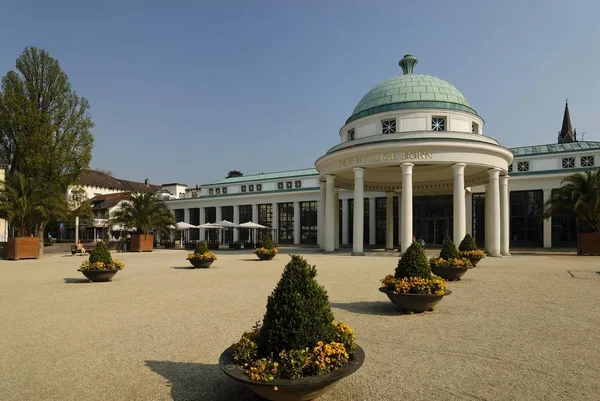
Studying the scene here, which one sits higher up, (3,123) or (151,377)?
A: (3,123)

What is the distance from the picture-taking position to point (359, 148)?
30297 millimetres

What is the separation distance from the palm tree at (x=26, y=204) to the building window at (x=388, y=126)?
25.5m

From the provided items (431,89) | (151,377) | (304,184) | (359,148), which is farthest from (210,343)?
(304,184)

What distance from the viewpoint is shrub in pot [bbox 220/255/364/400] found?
4.46 metres

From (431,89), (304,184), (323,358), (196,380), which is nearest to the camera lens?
(323,358)

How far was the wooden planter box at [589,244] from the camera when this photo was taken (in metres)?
29.7

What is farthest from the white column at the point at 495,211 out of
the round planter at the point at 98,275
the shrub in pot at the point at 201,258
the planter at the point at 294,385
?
the planter at the point at 294,385

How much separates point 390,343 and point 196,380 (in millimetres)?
3567

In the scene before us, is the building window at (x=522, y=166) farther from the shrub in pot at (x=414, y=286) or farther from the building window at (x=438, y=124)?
the shrub in pot at (x=414, y=286)

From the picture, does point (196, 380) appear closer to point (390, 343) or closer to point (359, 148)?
point (390, 343)

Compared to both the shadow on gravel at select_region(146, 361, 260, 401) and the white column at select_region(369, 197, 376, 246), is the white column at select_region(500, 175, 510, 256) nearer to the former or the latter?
the white column at select_region(369, 197, 376, 246)

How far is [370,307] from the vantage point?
1086 centimetres

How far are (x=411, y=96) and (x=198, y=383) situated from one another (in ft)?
103

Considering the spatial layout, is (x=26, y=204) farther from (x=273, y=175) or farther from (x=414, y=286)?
(x=273, y=175)
